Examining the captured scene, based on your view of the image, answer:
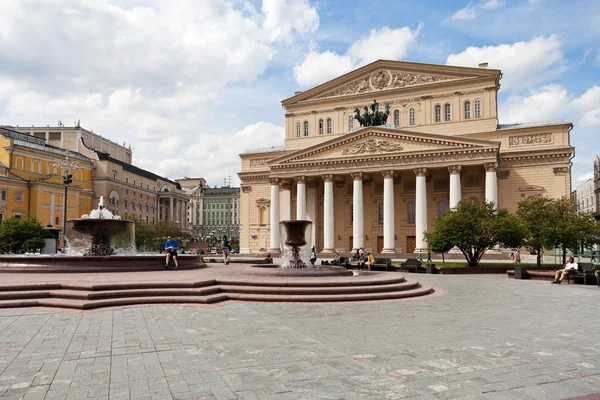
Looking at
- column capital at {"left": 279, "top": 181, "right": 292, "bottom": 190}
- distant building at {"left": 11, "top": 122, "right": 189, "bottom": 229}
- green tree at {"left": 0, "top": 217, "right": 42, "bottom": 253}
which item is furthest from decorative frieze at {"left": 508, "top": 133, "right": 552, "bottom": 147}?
distant building at {"left": 11, "top": 122, "right": 189, "bottom": 229}

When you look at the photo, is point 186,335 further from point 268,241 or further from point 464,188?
point 268,241

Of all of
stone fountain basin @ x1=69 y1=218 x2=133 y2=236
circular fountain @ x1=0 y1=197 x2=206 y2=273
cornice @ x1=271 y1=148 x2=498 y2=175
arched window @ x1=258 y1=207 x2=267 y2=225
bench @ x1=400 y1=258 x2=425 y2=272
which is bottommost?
bench @ x1=400 y1=258 x2=425 y2=272

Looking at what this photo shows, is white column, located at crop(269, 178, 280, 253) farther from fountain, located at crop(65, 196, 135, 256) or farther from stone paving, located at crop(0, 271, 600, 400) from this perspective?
stone paving, located at crop(0, 271, 600, 400)

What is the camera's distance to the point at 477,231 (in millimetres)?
30594

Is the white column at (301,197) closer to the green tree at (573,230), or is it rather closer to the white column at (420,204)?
the white column at (420,204)

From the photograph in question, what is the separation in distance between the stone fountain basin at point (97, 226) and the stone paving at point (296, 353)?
Result: 9.50 meters

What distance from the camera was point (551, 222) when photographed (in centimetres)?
2873

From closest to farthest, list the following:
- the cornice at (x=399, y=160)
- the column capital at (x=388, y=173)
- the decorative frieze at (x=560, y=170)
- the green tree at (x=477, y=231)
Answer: the green tree at (x=477, y=231)
the cornice at (x=399, y=160)
the decorative frieze at (x=560, y=170)
the column capital at (x=388, y=173)

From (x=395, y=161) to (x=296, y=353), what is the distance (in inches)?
1631

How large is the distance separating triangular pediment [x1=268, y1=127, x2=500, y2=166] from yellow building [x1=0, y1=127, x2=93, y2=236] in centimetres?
2926

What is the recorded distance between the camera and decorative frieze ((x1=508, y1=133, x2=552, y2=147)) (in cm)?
4581

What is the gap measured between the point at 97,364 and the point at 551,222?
28.8m

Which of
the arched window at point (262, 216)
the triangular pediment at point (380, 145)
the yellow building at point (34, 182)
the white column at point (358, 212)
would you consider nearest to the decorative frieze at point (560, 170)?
the triangular pediment at point (380, 145)

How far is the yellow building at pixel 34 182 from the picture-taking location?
191 ft
